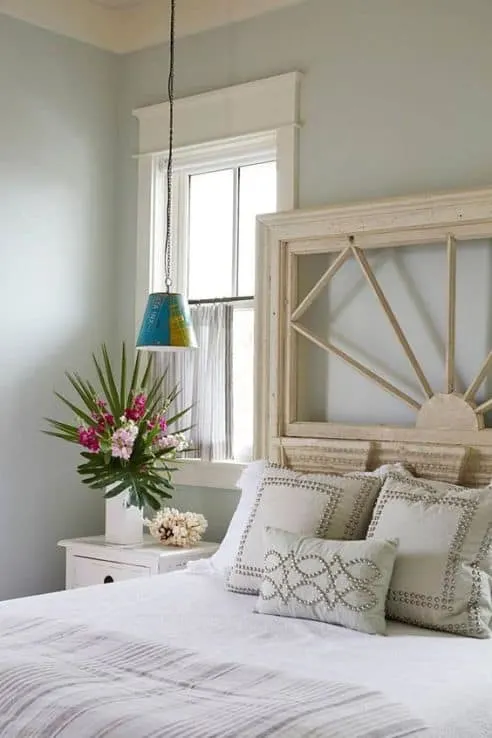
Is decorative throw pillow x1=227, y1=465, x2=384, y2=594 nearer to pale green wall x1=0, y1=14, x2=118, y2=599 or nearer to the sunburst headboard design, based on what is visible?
the sunburst headboard design

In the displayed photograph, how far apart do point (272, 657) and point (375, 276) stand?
1.78 m

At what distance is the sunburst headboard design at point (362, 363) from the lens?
3.64 meters

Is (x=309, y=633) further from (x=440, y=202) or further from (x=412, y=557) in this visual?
(x=440, y=202)

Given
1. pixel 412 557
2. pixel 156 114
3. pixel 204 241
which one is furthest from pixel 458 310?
pixel 156 114

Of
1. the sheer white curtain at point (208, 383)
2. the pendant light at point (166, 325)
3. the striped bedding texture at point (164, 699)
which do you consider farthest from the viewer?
the sheer white curtain at point (208, 383)

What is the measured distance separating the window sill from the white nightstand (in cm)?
26

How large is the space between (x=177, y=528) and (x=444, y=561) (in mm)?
1466

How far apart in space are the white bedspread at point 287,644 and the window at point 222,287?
3.48 feet

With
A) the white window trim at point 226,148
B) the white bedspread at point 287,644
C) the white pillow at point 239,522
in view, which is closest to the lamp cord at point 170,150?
the white window trim at point 226,148

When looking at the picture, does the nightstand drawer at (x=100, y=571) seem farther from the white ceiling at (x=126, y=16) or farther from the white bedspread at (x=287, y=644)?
the white ceiling at (x=126, y=16)

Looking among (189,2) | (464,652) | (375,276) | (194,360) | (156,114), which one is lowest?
(464,652)

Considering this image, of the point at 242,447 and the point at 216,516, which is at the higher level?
the point at 242,447

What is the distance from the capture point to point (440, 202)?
372 centimetres

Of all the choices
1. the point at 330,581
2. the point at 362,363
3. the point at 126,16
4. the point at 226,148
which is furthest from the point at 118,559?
the point at 126,16
